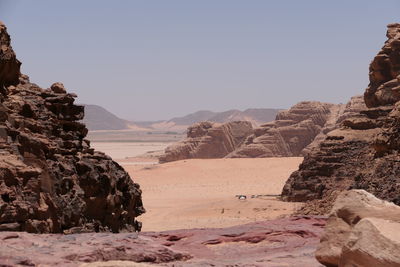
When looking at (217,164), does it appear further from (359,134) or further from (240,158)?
(359,134)

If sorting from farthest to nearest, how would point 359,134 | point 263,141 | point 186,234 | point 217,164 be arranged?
point 263,141
point 217,164
point 359,134
point 186,234

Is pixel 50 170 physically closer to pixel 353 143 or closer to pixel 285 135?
pixel 353 143

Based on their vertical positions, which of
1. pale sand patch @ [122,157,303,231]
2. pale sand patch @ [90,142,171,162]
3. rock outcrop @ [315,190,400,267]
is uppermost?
rock outcrop @ [315,190,400,267]

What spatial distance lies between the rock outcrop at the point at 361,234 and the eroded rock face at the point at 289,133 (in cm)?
5278

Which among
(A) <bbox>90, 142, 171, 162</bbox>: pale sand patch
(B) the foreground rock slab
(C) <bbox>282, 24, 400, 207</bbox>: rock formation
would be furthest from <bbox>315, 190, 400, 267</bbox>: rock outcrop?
(A) <bbox>90, 142, 171, 162</bbox>: pale sand patch

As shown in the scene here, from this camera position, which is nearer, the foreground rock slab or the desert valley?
the desert valley

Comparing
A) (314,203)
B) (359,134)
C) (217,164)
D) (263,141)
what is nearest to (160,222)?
(314,203)

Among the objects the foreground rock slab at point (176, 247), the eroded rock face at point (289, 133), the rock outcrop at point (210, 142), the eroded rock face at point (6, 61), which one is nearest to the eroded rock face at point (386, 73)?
the eroded rock face at point (6, 61)

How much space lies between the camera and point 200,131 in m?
64.5

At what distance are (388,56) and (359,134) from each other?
13.9 ft

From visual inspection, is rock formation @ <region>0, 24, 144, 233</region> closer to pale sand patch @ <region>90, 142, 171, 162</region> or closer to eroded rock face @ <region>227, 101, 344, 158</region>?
eroded rock face @ <region>227, 101, 344, 158</region>

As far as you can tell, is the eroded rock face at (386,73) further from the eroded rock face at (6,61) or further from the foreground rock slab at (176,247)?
the foreground rock slab at (176,247)

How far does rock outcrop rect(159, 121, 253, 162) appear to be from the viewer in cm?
6356

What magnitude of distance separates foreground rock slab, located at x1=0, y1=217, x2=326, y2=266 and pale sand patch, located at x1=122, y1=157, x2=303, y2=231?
1484cm
